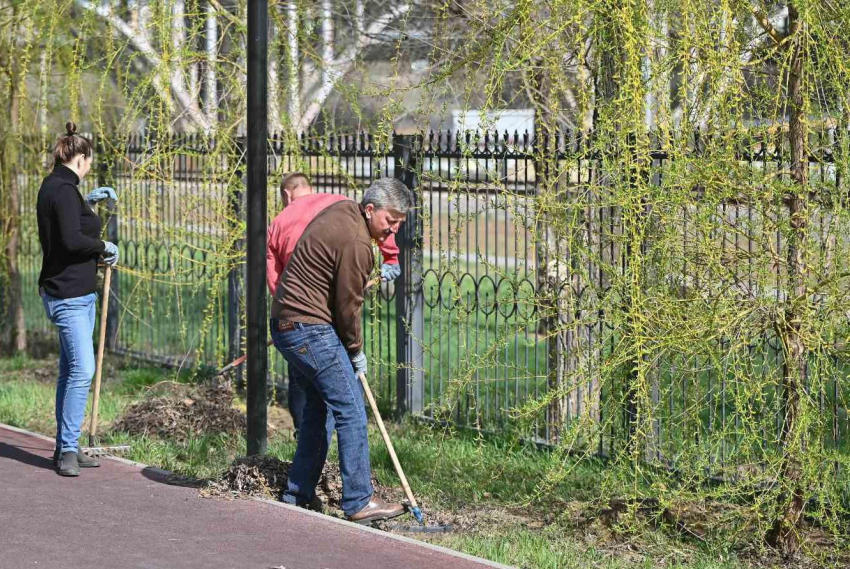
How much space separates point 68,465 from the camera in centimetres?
725

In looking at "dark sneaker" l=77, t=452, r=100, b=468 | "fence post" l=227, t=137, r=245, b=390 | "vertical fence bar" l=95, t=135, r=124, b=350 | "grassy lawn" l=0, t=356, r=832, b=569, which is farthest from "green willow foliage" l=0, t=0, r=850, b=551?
"vertical fence bar" l=95, t=135, r=124, b=350

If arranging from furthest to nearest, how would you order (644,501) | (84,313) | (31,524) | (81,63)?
(81,63) < (84,313) < (644,501) < (31,524)

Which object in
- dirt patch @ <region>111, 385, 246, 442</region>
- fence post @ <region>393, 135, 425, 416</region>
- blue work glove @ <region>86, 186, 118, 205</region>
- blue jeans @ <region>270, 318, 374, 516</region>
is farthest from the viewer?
fence post @ <region>393, 135, 425, 416</region>

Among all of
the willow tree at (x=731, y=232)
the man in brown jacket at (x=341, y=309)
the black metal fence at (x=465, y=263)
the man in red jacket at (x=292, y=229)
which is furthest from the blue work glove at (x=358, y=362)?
the willow tree at (x=731, y=232)

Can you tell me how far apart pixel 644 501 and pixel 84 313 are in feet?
11.5

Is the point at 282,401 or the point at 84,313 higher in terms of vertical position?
the point at 84,313

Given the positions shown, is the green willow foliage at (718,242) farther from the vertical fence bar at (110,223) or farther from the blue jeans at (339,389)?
the vertical fence bar at (110,223)

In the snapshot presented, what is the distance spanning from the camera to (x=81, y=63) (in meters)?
9.22

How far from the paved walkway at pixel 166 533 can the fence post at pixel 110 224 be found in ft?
13.7

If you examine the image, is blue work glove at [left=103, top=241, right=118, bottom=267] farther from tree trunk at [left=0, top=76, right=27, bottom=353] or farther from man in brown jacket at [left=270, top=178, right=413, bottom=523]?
tree trunk at [left=0, top=76, right=27, bottom=353]

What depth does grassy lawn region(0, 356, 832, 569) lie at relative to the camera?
19.7 ft

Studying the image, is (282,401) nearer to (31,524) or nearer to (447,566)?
(31,524)

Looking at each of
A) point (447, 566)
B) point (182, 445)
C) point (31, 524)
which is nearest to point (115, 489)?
point (31, 524)

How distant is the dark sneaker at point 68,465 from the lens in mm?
7230
